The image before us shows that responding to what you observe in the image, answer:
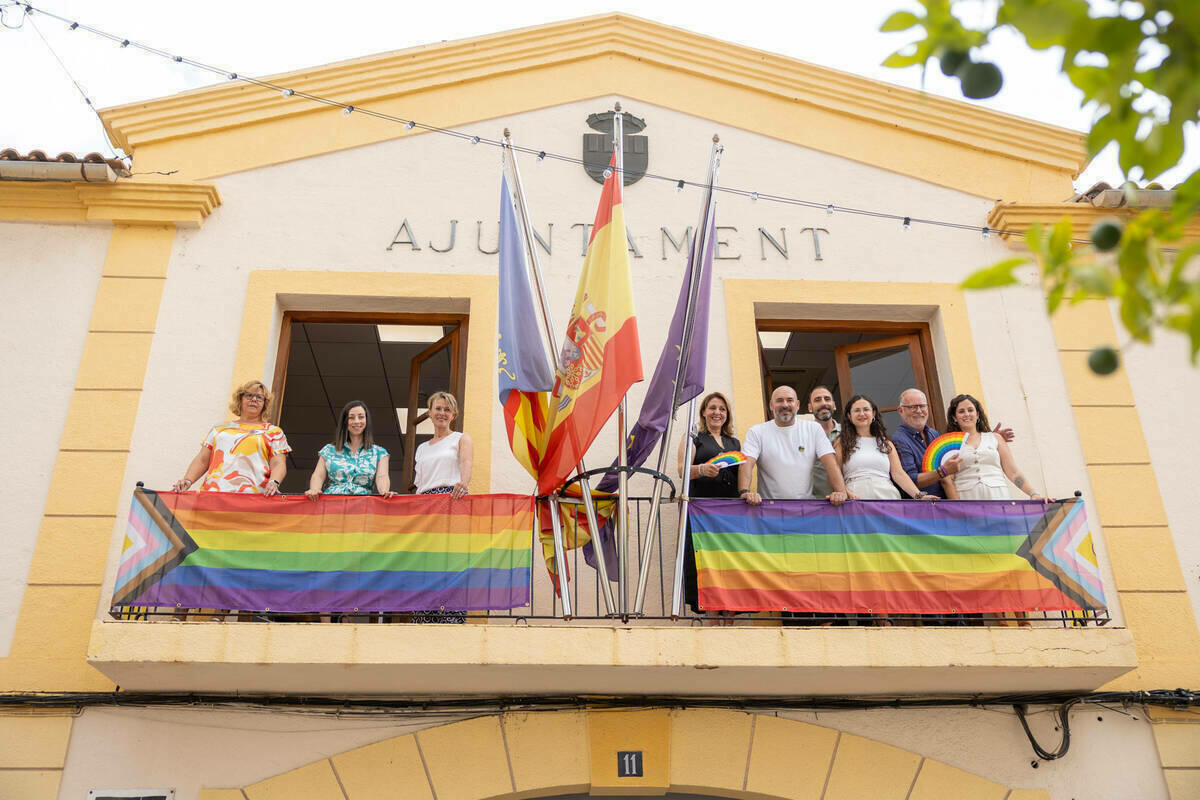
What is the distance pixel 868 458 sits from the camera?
21.9 feet

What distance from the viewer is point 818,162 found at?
27.7 ft

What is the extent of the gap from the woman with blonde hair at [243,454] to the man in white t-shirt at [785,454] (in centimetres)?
295

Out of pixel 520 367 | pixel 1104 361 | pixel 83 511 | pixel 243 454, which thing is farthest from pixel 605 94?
pixel 1104 361

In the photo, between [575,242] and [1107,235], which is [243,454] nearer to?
[575,242]

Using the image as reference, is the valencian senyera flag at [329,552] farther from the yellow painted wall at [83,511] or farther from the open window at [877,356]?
the open window at [877,356]

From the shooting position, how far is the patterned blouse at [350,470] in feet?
21.7

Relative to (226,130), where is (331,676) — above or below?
below

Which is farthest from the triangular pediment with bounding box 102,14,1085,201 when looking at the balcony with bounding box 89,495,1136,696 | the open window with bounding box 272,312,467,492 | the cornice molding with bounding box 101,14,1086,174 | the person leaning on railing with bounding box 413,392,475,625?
the balcony with bounding box 89,495,1136,696

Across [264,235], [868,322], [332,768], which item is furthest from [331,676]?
[868,322]

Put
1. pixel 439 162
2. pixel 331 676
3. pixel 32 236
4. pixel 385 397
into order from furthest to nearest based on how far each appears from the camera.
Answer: pixel 385 397 → pixel 439 162 → pixel 32 236 → pixel 331 676

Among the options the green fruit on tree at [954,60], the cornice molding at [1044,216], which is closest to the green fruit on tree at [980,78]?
the green fruit on tree at [954,60]

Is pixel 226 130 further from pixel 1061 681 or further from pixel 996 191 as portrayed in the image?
pixel 1061 681

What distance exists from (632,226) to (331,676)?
156 inches

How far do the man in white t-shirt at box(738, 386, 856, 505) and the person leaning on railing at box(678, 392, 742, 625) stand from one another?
101 mm
